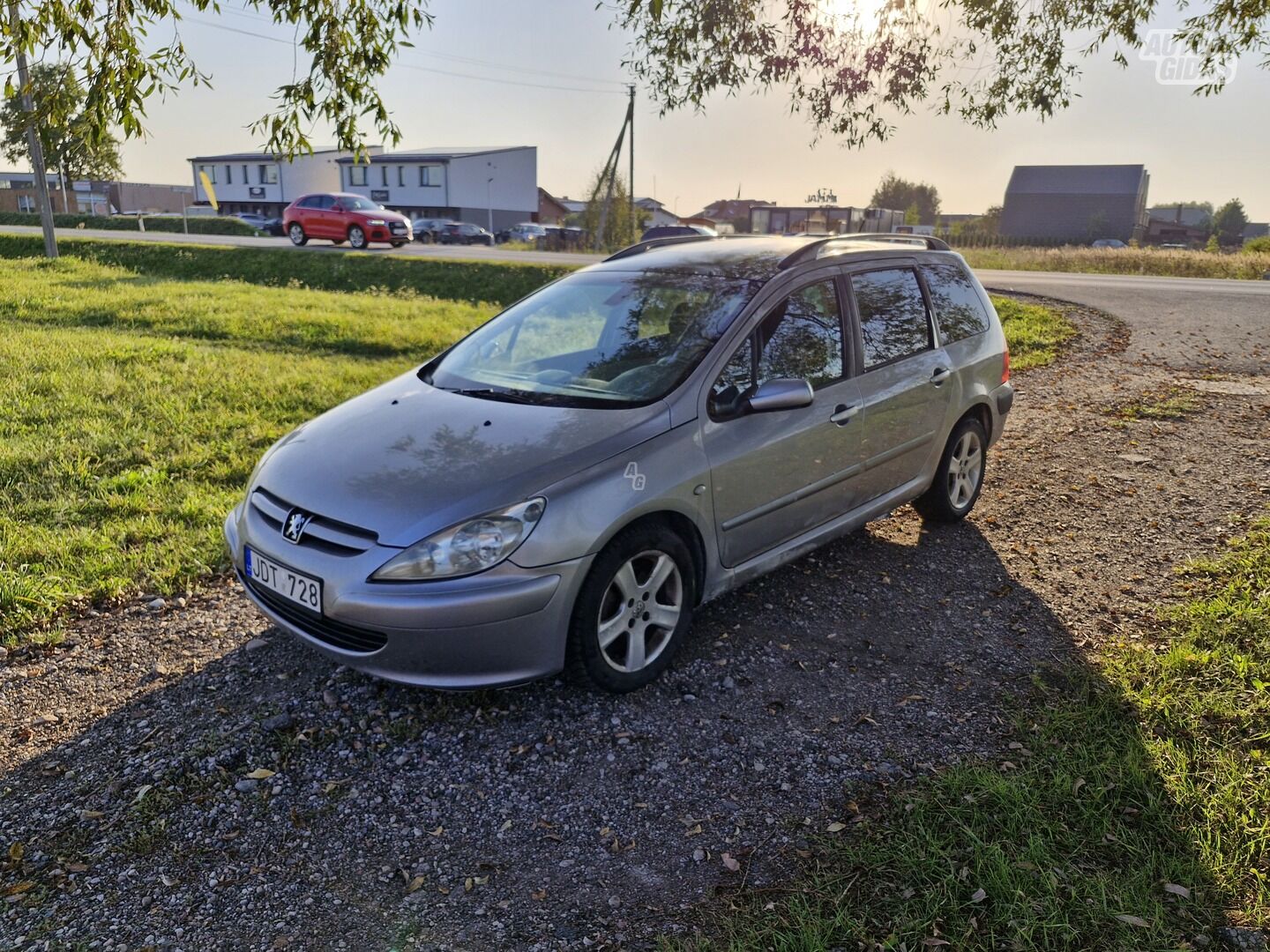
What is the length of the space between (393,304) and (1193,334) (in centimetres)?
1239

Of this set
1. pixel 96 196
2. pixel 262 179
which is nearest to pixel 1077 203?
pixel 262 179

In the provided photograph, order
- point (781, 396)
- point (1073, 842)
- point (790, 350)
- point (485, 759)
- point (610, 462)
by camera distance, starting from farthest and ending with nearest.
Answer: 1. point (790, 350)
2. point (781, 396)
3. point (610, 462)
4. point (485, 759)
5. point (1073, 842)

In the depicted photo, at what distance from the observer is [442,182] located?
207 feet

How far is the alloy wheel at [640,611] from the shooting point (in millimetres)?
3514

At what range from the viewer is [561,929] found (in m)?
2.55

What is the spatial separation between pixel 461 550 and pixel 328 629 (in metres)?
0.64

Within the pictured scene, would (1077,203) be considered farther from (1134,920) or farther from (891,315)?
(1134,920)

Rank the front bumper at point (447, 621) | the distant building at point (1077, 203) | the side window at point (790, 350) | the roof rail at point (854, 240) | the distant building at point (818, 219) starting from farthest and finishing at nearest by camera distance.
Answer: the distant building at point (1077, 203) < the distant building at point (818, 219) < the roof rail at point (854, 240) < the side window at point (790, 350) < the front bumper at point (447, 621)

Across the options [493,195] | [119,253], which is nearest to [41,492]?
[119,253]

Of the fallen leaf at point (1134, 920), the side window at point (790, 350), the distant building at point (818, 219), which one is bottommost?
the fallen leaf at point (1134, 920)

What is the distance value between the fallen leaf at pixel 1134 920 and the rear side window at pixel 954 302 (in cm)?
342

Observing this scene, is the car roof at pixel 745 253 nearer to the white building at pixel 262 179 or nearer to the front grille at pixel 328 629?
the front grille at pixel 328 629

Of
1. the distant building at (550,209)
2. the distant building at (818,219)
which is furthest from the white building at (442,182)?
the distant building at (818,219)

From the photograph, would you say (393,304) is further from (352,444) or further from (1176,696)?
(1176,696)
